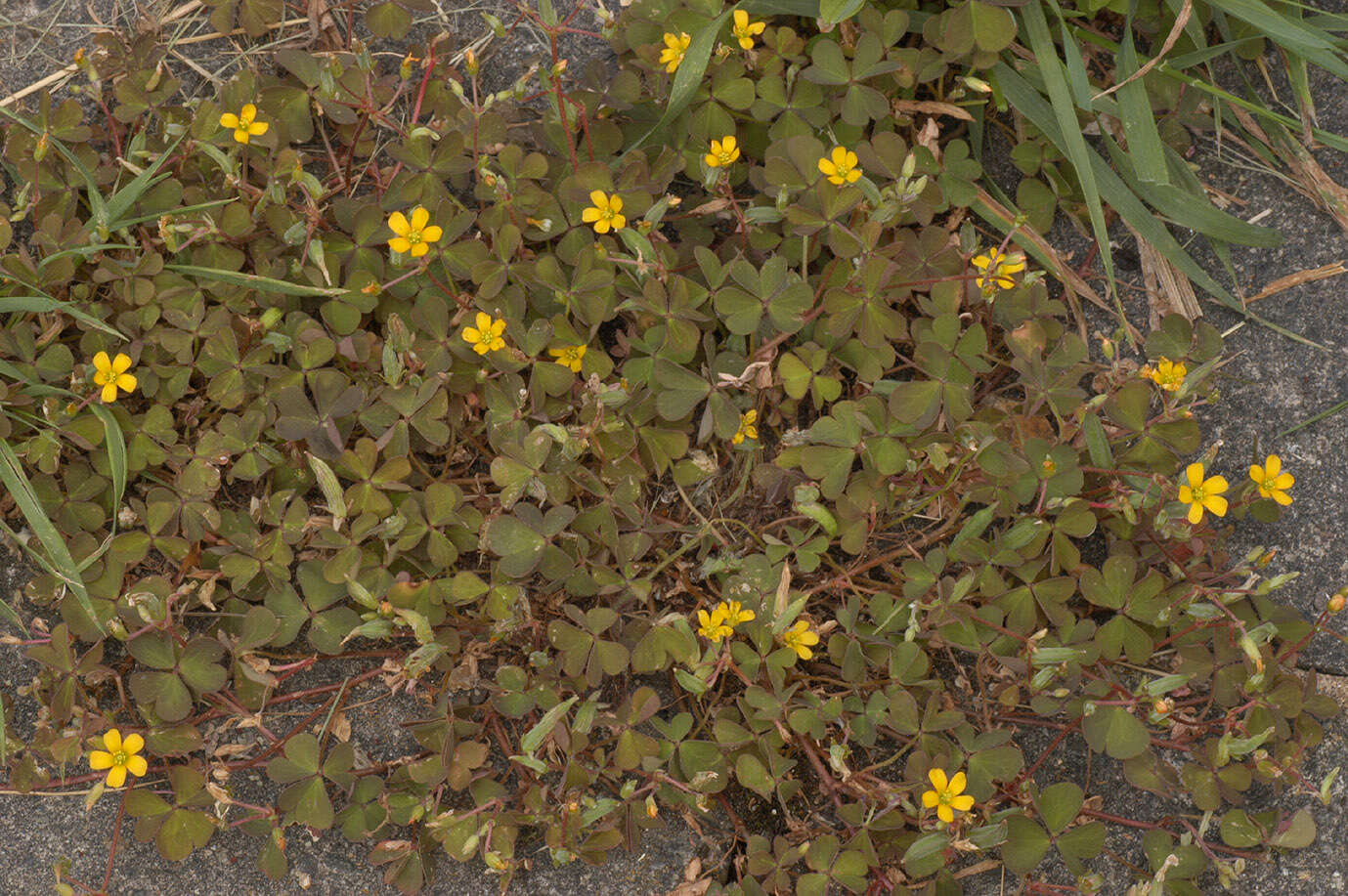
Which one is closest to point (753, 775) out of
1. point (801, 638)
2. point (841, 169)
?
point (801, 638)

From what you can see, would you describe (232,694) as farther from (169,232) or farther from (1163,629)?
(1163,629)

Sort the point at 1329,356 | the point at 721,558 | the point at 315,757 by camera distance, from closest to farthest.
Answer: the point at 315,757 < the point at 721,558 < the point at 1329,356

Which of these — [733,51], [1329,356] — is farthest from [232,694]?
[1329,356]

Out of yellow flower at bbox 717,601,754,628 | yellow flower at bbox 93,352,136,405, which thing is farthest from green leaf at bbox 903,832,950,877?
yellow flower at bbox 93,352,136,405

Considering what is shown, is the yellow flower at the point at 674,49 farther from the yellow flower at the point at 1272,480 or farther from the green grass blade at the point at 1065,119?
the yellow flower at the point at 1272,480

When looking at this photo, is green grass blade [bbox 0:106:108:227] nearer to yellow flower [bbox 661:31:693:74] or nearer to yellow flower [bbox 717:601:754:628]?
yellow flower [bbox 661:31:693:74]

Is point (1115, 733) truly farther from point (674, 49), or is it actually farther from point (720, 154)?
point (674, 49)
